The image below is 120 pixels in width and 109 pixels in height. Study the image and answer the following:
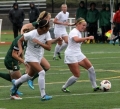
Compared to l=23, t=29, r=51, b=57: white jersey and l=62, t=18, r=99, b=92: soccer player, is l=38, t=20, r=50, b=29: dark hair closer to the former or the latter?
l=23, t=29, r=51, b=57: white jersey

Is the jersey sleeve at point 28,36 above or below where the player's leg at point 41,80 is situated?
above

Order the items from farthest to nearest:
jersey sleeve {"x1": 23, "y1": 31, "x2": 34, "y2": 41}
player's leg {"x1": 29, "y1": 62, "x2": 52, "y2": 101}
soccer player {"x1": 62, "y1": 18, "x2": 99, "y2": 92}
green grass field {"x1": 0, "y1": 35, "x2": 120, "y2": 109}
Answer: soccer player {"x1": 62, "y1": 18, "x2": 99, "y2": 92} → jersey sleeve {"x1": 23, "y1": 31, "x2": 34, "y2": 41} → player's leg {"x1": 29, "y1": 62, "x2": 52, "y2": 101} → green grass field {"x1": 0, "y1": 35, "x2": 120, "y2": 109}

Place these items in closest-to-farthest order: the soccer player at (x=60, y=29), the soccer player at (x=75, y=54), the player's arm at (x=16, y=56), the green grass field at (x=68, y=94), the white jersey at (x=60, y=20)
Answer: the green grass field at (x=68, y=94) < the player's arm at (x=16, y=56) < the soccer player at (x=75, y=54) < the soccer player at (x=60, y=29) < the white jersey at (x=60, y=20)

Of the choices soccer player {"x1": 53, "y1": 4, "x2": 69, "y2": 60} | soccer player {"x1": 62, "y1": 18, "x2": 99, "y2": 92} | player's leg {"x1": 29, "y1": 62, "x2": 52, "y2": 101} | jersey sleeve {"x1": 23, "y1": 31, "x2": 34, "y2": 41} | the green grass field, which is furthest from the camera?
soccer player {"x1": 53, "y1": 4, "x2": 69, "y2": 60}

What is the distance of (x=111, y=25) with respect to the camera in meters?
34.2

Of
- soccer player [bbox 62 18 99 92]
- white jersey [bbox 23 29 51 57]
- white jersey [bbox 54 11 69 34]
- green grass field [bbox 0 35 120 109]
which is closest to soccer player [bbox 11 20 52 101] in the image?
white jersey [bbox 23 29 51 57]

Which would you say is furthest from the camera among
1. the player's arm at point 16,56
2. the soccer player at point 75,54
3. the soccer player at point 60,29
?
the soccer player at point 60,29

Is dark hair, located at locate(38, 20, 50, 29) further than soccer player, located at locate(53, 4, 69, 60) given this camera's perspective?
No

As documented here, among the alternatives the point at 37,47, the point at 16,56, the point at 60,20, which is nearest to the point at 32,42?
the point at 37,47

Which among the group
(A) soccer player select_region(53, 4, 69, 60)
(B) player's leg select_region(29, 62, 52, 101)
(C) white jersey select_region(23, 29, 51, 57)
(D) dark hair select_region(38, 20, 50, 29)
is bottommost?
(A) soccer player select_region(53, 4, 69, 60)

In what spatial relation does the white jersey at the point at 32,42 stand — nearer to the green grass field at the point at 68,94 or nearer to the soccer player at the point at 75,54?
the green grass field at the point at 68,94

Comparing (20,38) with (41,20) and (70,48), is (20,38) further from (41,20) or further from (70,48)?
(70,48)

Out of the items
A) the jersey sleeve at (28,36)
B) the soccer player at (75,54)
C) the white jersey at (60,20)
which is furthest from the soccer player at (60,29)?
the jersey sleeve at (28,36)

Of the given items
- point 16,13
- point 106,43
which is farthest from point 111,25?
point 16,13
